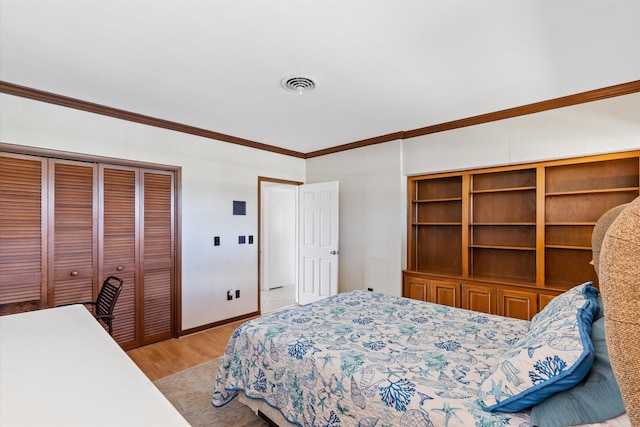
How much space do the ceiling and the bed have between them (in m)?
1.58

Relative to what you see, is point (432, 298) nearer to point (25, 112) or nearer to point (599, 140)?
point (599, 140)

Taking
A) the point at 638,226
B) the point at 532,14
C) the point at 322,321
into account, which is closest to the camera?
the point at 638,226

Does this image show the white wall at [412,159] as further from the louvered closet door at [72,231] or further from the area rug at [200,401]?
the louvered closet door at [72,231]

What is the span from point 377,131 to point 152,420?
3754 mm

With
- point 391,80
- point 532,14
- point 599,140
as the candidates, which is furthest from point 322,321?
point 599,140

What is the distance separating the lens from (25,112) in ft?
9.04

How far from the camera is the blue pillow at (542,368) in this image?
45.7 inches

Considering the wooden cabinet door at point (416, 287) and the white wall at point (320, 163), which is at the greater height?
the white wall at point (320, 163)

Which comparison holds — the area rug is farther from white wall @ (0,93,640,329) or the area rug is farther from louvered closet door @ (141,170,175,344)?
white wall @ (0,93,640,329)

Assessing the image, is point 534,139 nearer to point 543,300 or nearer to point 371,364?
point 543,300

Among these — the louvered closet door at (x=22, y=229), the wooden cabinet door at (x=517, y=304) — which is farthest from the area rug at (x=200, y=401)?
the wooden cabinet door at (x=517, y=304)

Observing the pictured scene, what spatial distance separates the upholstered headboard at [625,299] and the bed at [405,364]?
38.6 inches

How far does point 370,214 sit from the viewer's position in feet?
14.5

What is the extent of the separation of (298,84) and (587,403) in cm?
254
